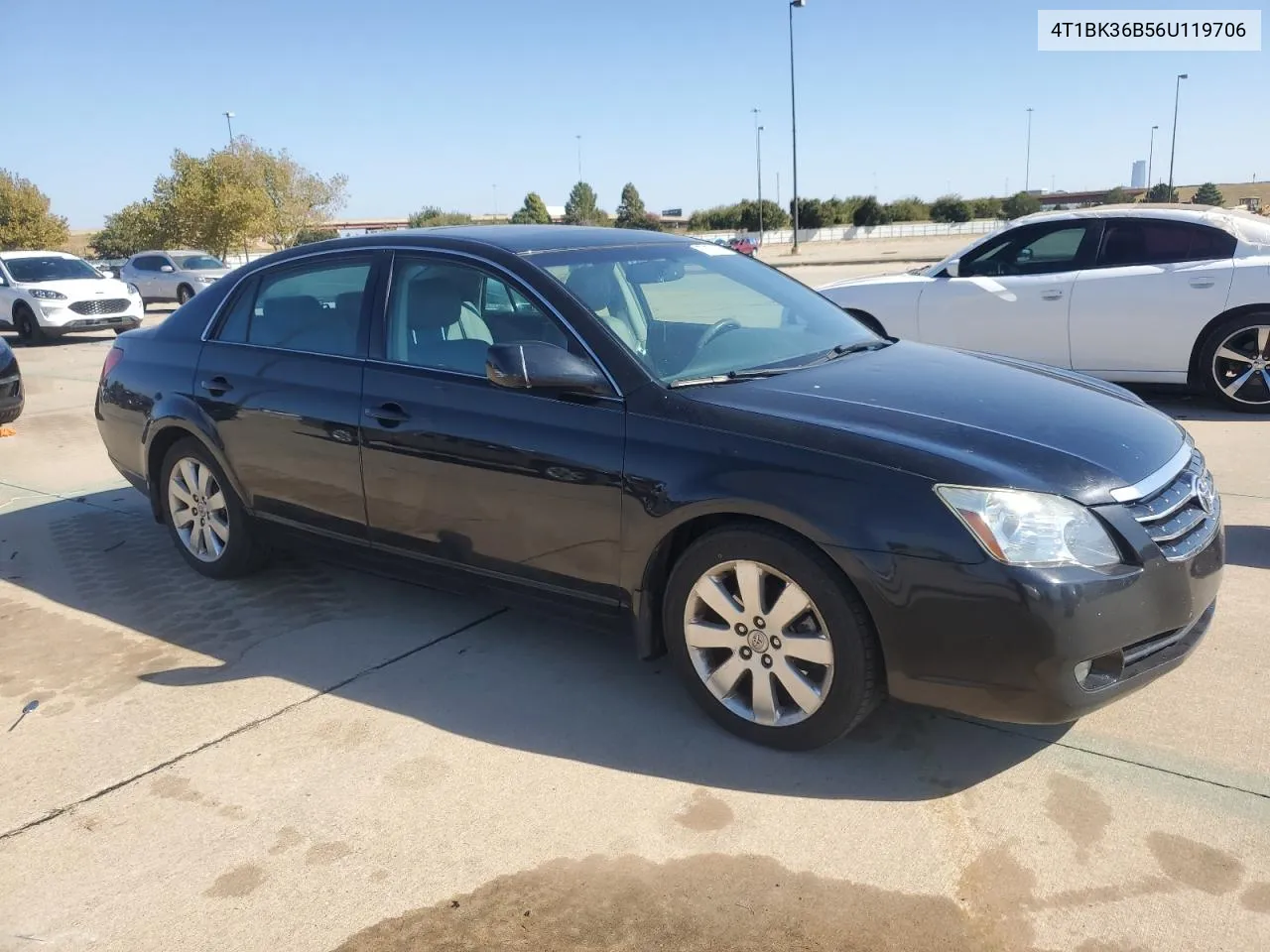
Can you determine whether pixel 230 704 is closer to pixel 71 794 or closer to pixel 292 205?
pixel 71 794

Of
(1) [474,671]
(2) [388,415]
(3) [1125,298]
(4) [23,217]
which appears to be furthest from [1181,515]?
(4) [23,217]

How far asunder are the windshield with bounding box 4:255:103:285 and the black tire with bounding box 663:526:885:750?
1885cm

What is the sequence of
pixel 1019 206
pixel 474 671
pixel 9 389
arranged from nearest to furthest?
pixel 474 671 < pixel 9 389 < pixel 1019 206

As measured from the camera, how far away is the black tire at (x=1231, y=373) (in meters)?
7.62

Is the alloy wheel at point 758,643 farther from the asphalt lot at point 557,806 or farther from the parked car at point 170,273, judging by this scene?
the parked car at point 170,273

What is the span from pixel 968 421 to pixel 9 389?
8.85 metres

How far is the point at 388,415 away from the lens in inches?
161

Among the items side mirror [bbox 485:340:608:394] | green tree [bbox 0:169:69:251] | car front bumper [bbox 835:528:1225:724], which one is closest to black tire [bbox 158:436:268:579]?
side mirror [bbox 485:340:608:394]

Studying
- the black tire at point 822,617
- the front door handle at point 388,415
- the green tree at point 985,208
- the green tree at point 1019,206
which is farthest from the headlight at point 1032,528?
the green tree at point 985,208

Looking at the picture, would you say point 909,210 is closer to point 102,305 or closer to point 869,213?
point 869,213

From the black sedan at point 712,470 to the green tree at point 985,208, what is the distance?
7160 cm

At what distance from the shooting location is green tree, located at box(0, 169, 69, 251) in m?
49.9

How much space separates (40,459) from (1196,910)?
8.52m

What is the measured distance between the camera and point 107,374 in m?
5.55
